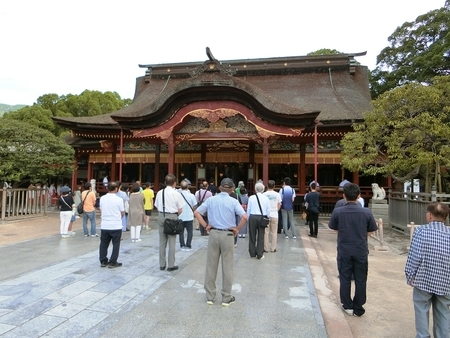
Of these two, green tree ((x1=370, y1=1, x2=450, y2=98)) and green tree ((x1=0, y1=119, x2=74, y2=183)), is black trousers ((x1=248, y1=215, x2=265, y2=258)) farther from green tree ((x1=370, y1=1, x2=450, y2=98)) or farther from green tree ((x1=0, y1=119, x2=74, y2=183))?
green tree ((x1=370, y1=1, x2=450, y2=98))

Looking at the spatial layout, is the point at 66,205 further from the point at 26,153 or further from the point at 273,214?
the point at 273,214

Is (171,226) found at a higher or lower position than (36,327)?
higher

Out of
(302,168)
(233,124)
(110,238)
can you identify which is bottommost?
(110,238)

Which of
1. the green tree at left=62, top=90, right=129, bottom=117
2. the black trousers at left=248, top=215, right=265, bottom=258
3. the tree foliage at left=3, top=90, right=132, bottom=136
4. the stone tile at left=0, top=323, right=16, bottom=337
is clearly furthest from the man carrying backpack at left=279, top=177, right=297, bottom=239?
the green tree at left=62, top=90, right=129, bottom=117

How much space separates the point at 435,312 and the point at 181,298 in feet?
9.80

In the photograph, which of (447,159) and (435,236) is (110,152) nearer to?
(447,159)

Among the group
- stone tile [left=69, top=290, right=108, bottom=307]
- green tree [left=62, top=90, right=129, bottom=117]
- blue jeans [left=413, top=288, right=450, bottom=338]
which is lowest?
stone tile [left=69, top=290, right=108, bottom=307]

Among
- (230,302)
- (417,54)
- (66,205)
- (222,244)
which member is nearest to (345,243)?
(222,244)

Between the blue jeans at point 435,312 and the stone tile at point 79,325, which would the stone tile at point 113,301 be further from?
the blue jeans at point 435,312

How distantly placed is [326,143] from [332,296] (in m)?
11.0

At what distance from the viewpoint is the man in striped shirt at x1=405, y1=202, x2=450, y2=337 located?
9.88ft

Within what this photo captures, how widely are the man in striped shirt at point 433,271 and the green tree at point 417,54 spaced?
19303 mm

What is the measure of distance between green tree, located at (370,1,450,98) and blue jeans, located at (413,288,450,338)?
19.6 meters

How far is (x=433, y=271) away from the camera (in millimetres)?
A: 3029
